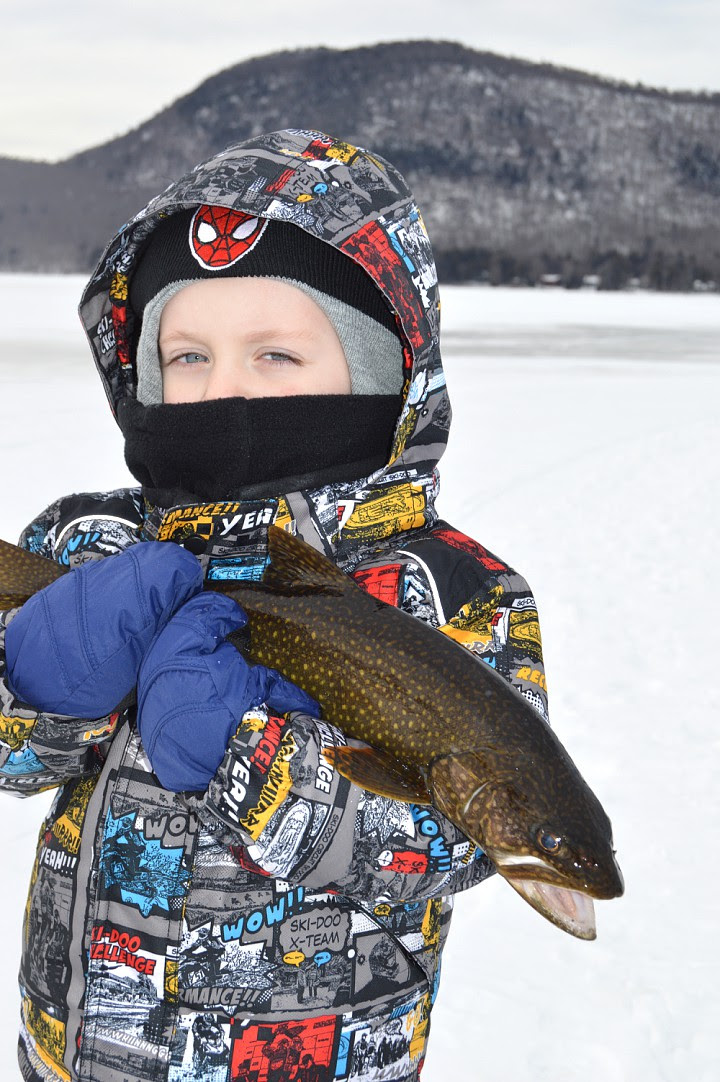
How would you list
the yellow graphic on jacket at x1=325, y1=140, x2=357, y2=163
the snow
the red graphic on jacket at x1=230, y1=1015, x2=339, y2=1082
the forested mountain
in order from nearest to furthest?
the red graphic on jacket at x1=230, y1=1015, x2=339, y2=1082 → the yellow graphic on jacket at x1=325, y1=140, x2=357, y2=163 → the snow → the forested mountain

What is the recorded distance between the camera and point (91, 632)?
1.51 meters

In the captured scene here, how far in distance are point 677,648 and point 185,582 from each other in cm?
406

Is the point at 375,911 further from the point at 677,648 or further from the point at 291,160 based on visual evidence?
the point at 677,648

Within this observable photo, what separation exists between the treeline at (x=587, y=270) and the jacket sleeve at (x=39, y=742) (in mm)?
66851

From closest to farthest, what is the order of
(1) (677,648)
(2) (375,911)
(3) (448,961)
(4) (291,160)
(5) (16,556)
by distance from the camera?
(2) (375,911), (5) (16,556), (4) (291,160), (3) (448,961), (1) (677,648)

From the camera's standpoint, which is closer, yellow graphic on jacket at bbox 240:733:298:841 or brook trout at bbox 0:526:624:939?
brook trout at bbox 0:526:624:939

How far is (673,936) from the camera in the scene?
10.1 ft

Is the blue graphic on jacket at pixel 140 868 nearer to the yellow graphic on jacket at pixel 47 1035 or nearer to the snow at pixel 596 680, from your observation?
the yellow graphic on jacket at pixel 47 1035

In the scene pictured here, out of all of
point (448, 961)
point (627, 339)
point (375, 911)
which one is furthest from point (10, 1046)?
point (627, 339)

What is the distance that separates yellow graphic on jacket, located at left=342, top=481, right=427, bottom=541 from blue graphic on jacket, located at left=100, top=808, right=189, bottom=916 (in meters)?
0.60

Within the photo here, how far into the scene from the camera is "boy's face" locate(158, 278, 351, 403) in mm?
1786

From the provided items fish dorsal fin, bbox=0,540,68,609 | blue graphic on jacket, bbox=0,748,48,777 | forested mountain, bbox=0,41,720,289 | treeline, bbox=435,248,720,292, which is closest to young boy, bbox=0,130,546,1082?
blue graphic on jacket, bbox=0,748,48,777

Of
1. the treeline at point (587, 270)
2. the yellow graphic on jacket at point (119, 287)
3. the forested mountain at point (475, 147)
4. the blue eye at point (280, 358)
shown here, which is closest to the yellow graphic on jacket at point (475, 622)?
the blue eye at point (280, 358)

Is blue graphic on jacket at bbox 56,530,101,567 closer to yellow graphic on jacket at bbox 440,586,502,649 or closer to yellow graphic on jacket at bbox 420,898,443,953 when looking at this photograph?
yellow graphic on jacket at bbox 440,586,502,649
